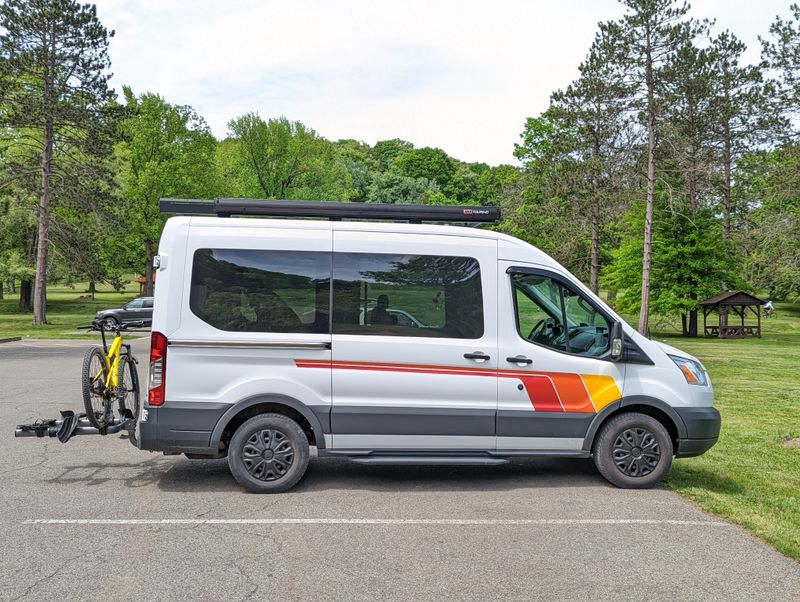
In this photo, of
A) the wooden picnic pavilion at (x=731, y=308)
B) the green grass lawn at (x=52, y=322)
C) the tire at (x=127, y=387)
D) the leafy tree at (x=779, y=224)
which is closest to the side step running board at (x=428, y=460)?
the tire at (x=127, y=387)

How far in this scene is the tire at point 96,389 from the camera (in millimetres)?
7176

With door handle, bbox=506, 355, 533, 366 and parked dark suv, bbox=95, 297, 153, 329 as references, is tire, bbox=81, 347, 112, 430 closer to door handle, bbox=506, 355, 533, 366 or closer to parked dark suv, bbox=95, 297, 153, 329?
door handle, bbox=506, 355, 533, 366

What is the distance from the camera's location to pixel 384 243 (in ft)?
23.5

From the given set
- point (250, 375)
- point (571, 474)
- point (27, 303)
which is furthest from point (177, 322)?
point (27, 303)

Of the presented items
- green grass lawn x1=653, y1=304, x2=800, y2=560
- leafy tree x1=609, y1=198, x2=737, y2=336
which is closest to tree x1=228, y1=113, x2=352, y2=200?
leafy tree x1=609, y1=198, x2=737, y2=336

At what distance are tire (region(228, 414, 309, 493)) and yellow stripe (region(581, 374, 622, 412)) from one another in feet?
8.91

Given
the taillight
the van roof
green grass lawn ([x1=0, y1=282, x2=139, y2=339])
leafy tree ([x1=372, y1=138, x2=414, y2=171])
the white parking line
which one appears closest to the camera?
the white parking line

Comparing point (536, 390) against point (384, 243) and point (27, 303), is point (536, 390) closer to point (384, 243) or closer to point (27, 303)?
point (384, 243)

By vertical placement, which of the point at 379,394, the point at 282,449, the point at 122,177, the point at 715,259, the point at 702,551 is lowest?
the point at 702,551

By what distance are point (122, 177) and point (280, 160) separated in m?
19.8

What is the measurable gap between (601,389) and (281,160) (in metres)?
60.6

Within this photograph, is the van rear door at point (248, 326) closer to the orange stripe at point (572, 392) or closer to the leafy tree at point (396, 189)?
the orange stripe at point (572, 392)

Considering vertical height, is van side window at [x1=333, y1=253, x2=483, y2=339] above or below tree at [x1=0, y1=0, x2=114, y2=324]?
below

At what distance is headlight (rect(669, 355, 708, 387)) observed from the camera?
287 inches
